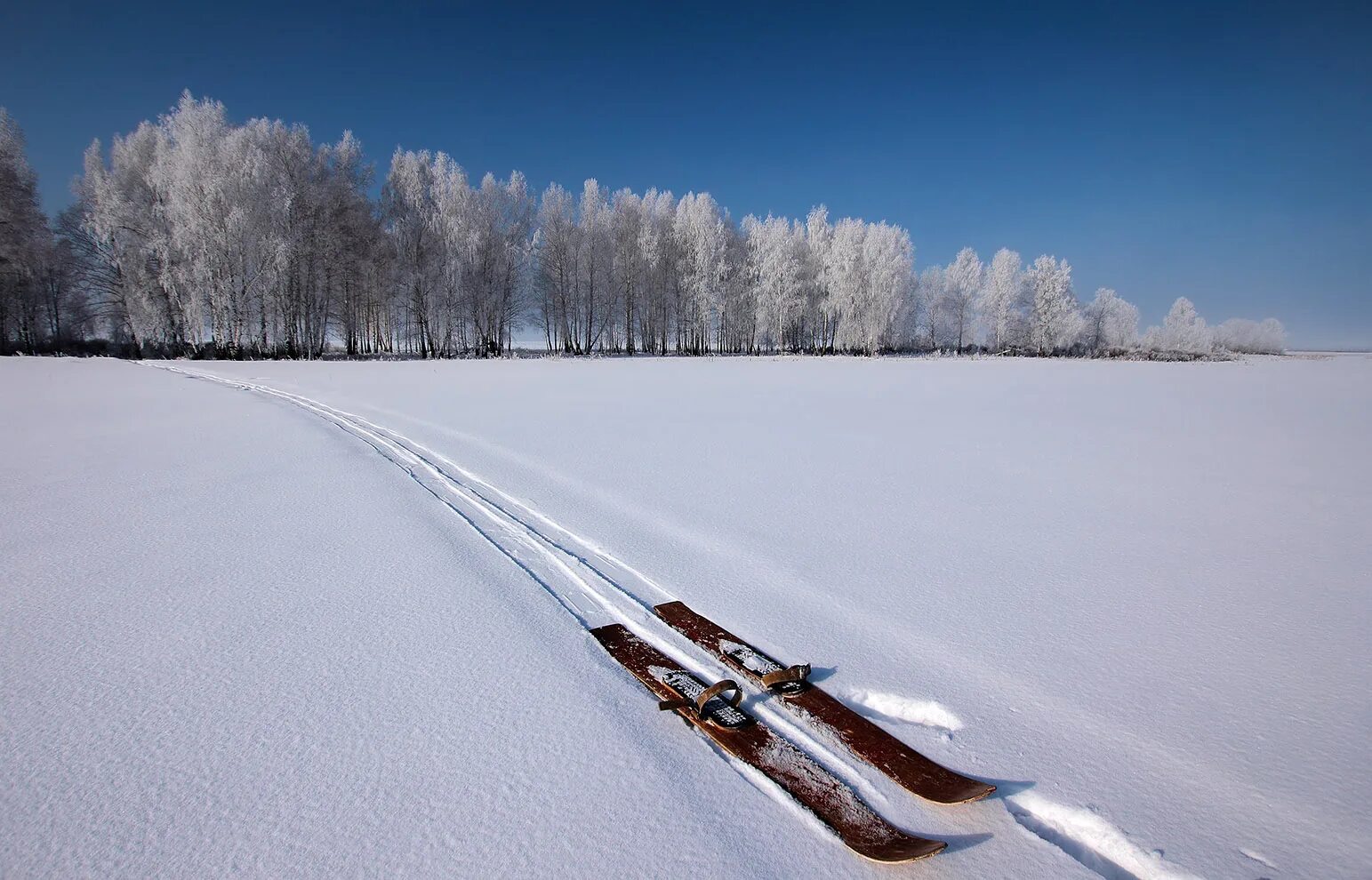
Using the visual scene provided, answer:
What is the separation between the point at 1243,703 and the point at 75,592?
485cm

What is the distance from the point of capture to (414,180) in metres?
28.6

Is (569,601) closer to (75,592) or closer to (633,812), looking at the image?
(633,812)

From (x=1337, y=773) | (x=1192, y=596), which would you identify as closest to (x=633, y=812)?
(x=1337, y=773)

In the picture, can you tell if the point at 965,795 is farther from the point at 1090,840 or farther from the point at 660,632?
the point at 660,632

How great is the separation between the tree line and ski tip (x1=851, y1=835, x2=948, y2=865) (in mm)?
30904

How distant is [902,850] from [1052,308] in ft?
159

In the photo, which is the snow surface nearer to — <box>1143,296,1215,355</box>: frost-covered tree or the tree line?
the tree line

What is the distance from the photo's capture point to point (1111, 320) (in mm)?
45719

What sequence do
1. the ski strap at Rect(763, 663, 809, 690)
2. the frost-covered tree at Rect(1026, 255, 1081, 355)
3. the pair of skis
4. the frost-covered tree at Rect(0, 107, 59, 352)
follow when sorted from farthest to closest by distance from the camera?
1. the frost-covered tree at Rect(1026, 255, 1081, 355)
2. the frost-covered tree at Rect(0, 107, 59, 352)
3. the ski strap at Rect(763, 663, 809, 690)
4. the pair of skis

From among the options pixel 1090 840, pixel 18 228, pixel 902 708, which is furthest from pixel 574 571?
pixel 18 228

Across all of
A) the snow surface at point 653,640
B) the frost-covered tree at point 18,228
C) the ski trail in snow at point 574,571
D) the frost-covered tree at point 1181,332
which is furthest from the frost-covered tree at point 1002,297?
the frost-covered tree at point 18,228

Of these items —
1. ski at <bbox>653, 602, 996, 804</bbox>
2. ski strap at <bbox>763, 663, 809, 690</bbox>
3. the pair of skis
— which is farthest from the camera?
ski strap at <bbox>763, 663, 809, 690</bbox>

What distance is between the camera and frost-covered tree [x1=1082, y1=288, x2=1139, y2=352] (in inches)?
1791

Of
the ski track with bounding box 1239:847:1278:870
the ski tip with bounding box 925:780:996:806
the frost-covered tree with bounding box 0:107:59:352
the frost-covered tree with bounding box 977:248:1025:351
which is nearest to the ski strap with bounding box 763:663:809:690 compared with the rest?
Result: the ski tip with bounding box 925:780:996:806
